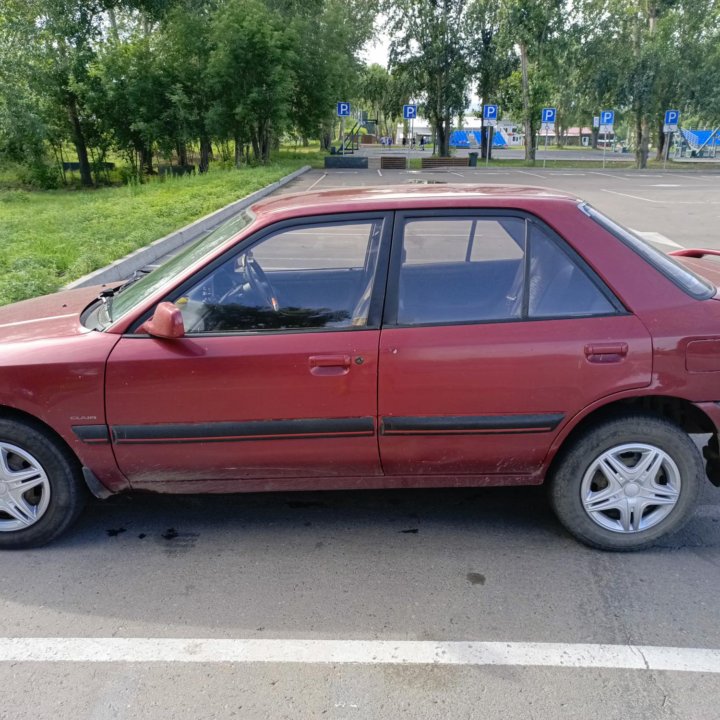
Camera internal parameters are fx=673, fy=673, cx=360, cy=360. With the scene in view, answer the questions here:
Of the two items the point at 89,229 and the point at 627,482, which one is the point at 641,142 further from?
the point at 627,482

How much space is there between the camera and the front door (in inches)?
118

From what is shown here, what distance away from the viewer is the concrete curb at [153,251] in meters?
8.44

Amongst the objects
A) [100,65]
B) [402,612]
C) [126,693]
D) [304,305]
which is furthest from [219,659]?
[100,65]

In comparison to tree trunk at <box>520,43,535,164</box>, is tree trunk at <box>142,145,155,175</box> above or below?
below

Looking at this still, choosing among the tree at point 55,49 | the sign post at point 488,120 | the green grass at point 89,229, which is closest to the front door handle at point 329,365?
the green grass at point 89,229

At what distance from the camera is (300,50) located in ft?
107

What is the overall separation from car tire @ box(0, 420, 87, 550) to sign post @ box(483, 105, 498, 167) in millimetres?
39168

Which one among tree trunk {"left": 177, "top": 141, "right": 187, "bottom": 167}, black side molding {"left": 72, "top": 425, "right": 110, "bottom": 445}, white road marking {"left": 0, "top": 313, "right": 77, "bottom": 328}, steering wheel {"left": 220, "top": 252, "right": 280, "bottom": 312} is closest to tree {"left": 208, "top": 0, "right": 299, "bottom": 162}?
tree trunk {"left": 177, "top": 141, "right": 187, "bottom": 167}

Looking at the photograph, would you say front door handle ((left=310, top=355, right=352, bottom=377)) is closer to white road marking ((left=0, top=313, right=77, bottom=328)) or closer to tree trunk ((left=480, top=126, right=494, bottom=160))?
white road marking ((left=0, top=313, right=77, bottom=328))

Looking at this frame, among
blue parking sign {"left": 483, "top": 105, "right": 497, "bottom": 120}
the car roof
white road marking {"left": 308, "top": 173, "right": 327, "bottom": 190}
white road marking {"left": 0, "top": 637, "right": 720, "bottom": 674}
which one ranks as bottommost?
white road marking {"left": 0, "top": 637, "right": 720, "bottom": 674}

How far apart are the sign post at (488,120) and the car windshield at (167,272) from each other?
38282mm

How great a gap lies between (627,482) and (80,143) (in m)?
33.0

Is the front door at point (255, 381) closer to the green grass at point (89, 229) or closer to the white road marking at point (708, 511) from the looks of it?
the white road marking at point (708, 511)

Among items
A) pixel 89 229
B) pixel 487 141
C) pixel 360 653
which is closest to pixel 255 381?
Answer: pixel 360 653
